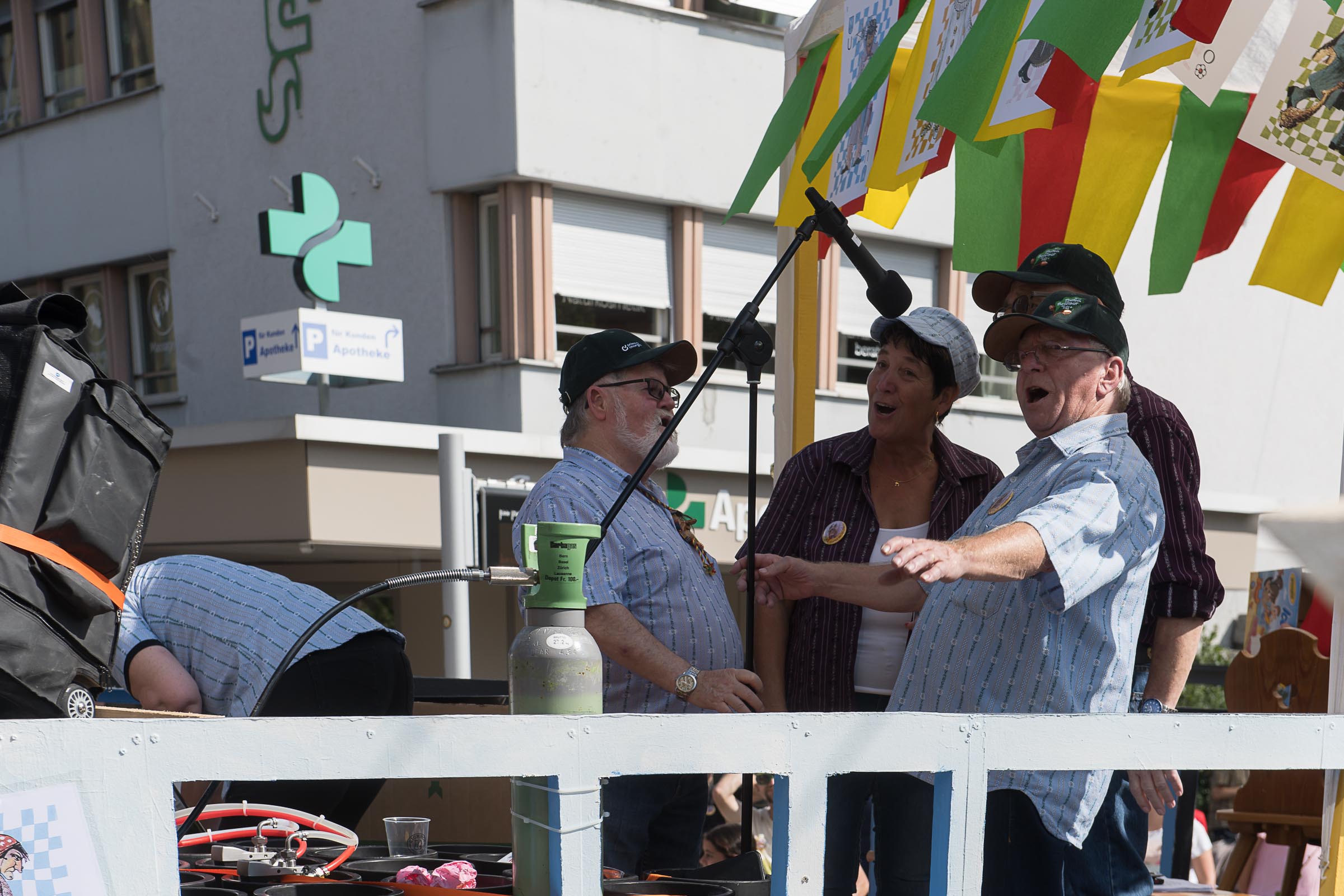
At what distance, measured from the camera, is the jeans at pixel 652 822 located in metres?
3.01

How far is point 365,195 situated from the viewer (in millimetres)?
13234

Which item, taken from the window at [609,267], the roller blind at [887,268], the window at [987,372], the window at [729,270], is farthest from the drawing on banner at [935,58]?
the window at [987,372]

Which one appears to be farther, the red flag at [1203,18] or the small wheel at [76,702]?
the red flag at [1203,18]

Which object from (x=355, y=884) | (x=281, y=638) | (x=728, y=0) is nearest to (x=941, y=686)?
(x=355, y=884)

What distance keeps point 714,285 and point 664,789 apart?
10.3 meters

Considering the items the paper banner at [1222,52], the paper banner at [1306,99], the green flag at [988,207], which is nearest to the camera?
the paper banner at [1222,52]

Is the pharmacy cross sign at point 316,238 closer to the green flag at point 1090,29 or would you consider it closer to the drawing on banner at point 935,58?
the drawing on banner at point 935,58

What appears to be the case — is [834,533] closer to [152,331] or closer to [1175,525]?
[1175,525]

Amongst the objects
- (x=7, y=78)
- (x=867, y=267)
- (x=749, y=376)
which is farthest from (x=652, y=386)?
(x=7, y=78)

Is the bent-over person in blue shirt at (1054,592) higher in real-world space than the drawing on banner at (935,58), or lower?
lower

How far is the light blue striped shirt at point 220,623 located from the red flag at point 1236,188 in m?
2.66

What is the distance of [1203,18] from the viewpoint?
2666mm

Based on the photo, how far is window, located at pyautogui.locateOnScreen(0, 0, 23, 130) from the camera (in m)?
15.8

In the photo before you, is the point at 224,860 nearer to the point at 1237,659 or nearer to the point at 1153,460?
the point at 1153,460
